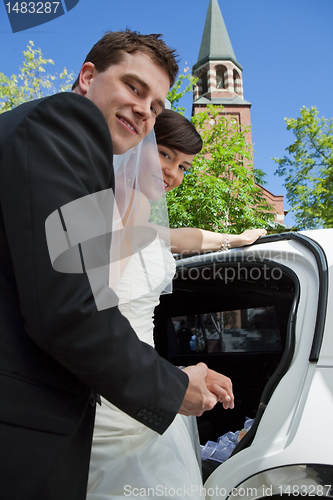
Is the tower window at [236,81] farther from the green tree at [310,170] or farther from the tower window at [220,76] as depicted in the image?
the green tree at [310,170]

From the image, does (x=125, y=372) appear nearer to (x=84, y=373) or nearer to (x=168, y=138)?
(x=84, y=373)

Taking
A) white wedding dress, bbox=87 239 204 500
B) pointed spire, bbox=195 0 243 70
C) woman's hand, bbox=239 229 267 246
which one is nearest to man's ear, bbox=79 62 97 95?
white wedding dress, bbox=87 239 204 500

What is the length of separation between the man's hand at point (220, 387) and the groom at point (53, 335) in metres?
0.19

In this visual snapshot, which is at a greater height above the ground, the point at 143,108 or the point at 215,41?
the point at 215,41

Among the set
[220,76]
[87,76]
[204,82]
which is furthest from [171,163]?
[220,76]

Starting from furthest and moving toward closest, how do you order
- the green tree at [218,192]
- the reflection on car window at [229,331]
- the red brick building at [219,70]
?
the red brick building at [219,70] < the green tree at [218,192] < the reflection on car window at [229,331]

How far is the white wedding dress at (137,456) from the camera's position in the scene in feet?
3.85

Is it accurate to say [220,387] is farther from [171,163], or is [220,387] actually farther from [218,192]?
[218,192]

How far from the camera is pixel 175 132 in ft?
7.42

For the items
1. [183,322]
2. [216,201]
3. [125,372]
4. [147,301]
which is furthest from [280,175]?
[125,372]

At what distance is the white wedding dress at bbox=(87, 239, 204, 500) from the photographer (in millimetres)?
1173

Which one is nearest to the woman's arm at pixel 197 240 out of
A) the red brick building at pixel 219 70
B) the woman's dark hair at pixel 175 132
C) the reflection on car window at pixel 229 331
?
the woman's dark hair at pixel 175 132

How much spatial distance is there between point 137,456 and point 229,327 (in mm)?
2089

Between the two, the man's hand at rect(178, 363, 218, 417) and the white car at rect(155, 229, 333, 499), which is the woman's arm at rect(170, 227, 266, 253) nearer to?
the white car at rect(155, 229, 333, 499)
